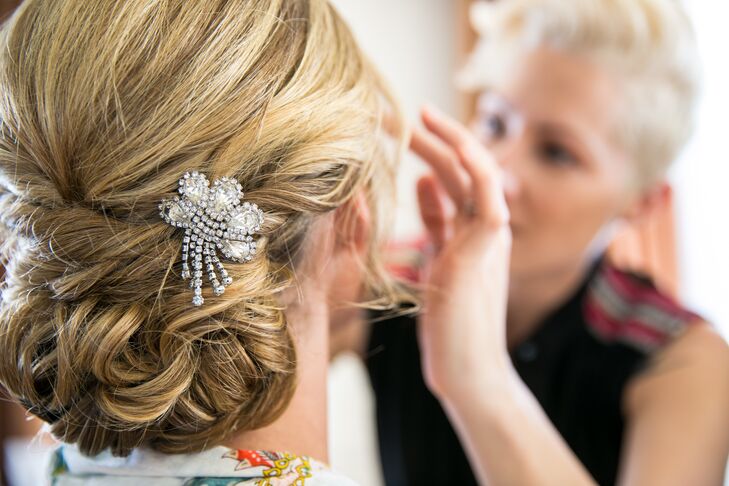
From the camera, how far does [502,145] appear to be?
1.17 m

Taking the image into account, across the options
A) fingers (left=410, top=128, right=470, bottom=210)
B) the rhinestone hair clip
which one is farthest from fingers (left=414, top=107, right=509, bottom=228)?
the rhinestone hair clip

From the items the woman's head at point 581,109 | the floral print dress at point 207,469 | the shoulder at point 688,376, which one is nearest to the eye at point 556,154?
the woman's head at point 581,109

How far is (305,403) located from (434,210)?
0.38m

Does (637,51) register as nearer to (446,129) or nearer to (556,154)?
(556,154)

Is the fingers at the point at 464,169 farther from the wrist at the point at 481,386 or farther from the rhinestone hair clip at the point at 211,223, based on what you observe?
the rhinestone hair clip at the point at 211,223

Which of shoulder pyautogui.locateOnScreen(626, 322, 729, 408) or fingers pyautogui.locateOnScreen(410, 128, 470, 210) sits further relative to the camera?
shoulder pyautogui.locateOnScreen(626, 322, 729, 408)

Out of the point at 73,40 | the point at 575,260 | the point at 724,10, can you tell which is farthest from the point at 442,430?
the point at 724,10

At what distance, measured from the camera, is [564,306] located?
49.4 inches

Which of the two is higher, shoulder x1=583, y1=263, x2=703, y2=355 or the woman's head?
the woman's head

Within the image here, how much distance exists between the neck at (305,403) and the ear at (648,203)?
784 mm

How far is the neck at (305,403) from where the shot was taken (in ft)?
2.19

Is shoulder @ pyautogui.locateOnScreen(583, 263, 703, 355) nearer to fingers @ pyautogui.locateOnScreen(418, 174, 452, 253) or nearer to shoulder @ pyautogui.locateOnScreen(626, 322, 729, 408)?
shoulder @ pyautogui.locateOnScreen(626, 322, 729, 408)

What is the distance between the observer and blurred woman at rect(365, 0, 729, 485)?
91 centimetres

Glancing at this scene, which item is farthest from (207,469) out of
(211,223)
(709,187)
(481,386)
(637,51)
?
(709,187)
